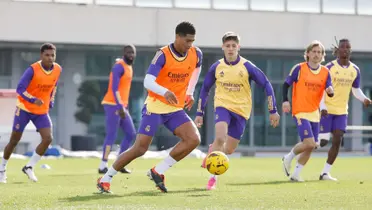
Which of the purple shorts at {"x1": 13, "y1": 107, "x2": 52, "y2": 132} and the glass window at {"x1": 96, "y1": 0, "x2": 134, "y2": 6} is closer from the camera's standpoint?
the purple shorts at {"x1": 13, "y1": 107, "x2": 52, "y2": 132}

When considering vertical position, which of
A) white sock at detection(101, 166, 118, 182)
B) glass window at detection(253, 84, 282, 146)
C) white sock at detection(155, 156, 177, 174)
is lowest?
glass window at detection(253, 84, 282, 146)

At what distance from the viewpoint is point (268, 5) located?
3662 centimetres

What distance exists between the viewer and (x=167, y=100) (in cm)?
1027

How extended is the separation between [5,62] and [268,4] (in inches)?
406

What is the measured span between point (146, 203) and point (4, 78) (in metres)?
26.1

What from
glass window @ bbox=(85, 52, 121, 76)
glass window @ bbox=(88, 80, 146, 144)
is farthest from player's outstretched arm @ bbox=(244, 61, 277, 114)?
glass window @ bbox=(85, 52, 121, 76)

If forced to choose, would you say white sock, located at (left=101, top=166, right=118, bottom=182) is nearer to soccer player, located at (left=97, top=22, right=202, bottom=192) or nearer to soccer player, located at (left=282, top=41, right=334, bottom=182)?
soccer player, located at (left=97, top=22, right=202, bottom=192)

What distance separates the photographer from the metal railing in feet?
115

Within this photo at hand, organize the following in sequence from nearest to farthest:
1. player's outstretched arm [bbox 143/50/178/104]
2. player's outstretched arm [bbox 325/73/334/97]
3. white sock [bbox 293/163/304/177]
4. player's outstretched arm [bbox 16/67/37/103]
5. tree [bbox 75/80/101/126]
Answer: player's outstretched arm [bbox 143/50/178/104]
player's outstretched arm [bbox 16/67/37/103]
player's outstretched arm [bbox 325/73/334/97]
white sock [bbox 293/163/304/177]
tree [bbox 75/80/101/126]

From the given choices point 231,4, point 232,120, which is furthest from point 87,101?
point 232,120

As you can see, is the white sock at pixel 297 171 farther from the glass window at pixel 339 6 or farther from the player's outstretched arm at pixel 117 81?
the glass window at pixel 339 6

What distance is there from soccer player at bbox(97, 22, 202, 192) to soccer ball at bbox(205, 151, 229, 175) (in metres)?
0.57


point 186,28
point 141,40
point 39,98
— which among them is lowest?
point 39,98

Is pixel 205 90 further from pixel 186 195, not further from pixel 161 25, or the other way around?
pixel 161 25
